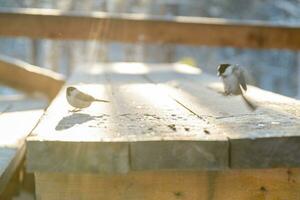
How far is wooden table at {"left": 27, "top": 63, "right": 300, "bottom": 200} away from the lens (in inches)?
38.2

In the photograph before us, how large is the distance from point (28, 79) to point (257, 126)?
8.80 ft

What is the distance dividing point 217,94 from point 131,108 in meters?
0.49

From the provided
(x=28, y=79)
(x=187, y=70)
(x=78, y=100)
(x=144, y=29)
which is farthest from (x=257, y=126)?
(x=28, y=79)

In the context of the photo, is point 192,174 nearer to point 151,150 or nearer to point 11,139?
point 151,150

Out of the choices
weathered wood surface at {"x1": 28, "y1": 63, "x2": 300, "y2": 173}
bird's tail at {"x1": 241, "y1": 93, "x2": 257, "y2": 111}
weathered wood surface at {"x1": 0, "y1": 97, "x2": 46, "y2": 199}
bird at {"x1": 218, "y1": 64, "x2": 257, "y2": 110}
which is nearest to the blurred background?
weathered wood surface at {"x1": 0, "y1": 97, "x2": 46, "y2": 199}

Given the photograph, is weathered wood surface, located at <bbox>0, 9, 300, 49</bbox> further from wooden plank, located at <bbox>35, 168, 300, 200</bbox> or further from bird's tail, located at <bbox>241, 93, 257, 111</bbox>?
wooden plank, located at <bbox>35, 168, 300, 200</bbox>

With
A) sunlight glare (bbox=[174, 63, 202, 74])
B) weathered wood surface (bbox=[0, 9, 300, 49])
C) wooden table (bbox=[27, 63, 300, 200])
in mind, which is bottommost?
sunlight glare (bbox=[174, 63, 202, 74])

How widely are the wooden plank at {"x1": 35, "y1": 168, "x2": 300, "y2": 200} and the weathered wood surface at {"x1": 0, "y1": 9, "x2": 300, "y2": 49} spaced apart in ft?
8.22

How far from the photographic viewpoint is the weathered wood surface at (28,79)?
140 inches

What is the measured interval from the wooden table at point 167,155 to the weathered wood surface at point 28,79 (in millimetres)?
2262

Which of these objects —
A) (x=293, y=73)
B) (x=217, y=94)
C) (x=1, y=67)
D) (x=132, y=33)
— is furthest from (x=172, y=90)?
(x=293, y=73)

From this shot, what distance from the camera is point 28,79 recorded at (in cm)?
358

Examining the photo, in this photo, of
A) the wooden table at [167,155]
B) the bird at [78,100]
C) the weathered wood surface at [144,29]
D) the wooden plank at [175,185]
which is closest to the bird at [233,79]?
the wooden table at [167,155]

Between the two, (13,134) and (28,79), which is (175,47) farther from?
(13,134)
